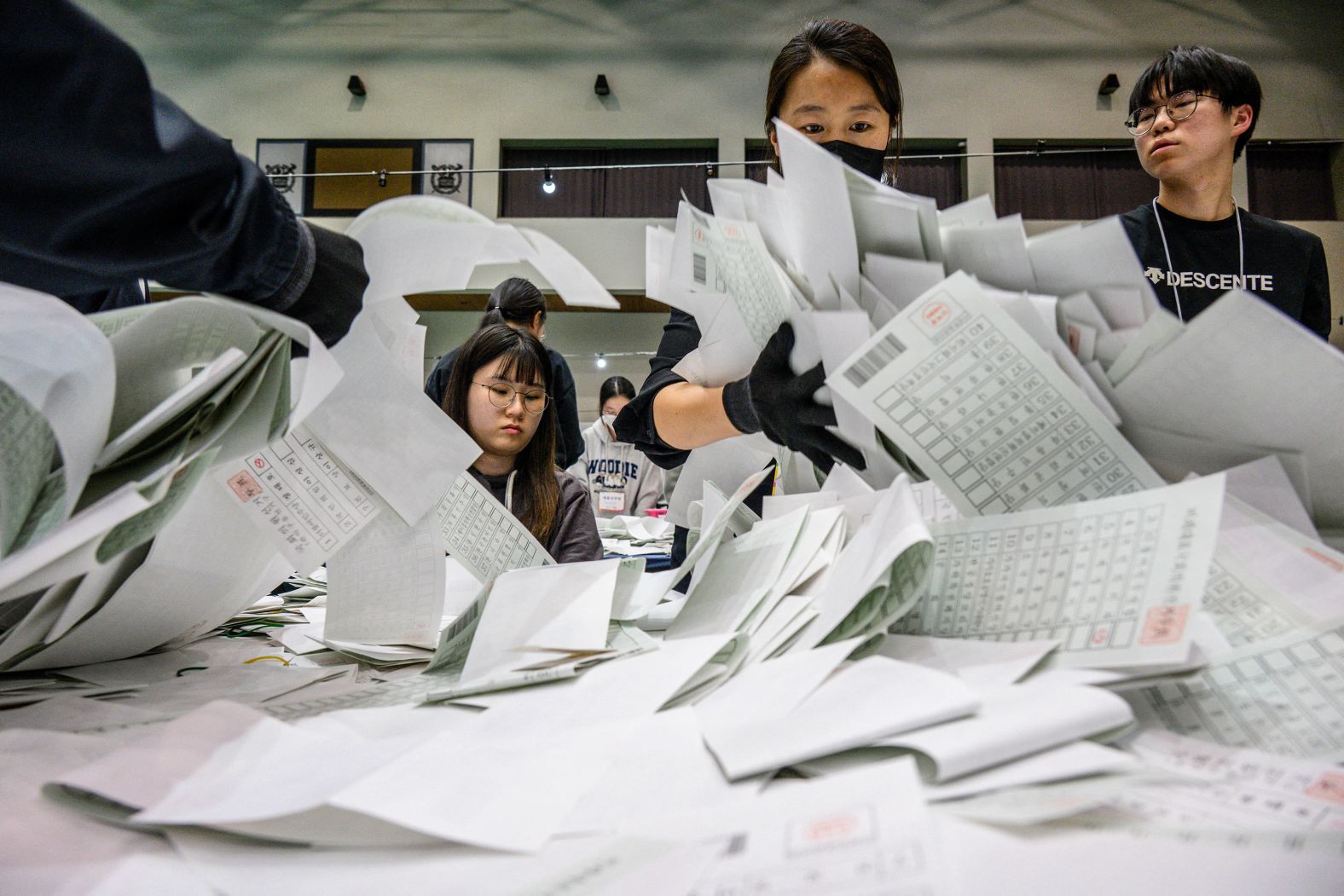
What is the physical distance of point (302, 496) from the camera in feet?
1.48

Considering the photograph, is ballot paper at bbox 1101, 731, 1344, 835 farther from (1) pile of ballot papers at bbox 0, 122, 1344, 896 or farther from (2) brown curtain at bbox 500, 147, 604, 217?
(2) brown curtain at bbox 500, 147, 604, 217

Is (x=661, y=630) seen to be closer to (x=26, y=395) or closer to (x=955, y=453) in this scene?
(x=955, y=453)

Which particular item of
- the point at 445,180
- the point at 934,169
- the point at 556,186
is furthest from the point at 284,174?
the point at 934,169

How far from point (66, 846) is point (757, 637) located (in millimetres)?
269

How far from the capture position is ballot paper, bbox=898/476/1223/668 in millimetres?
290

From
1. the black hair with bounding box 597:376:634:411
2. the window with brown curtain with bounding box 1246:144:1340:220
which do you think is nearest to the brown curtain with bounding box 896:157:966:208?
the window with brown curtain with bounding box 1246:144:1340:220

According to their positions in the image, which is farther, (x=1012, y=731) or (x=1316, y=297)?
(x=1316, y=297)

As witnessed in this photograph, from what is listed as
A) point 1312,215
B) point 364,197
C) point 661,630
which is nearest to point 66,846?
point 661,630

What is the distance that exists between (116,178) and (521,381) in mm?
1196

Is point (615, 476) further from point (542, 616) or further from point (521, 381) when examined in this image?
point (542, 616)

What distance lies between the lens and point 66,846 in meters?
0.22

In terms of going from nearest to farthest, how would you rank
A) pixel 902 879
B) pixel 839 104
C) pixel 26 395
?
1. pixel 902 879
2. pixel 26 395
3. pixel 839 104

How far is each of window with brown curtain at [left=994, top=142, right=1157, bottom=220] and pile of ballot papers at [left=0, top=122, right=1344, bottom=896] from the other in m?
5.81

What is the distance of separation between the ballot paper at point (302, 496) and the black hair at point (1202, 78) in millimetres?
1224
